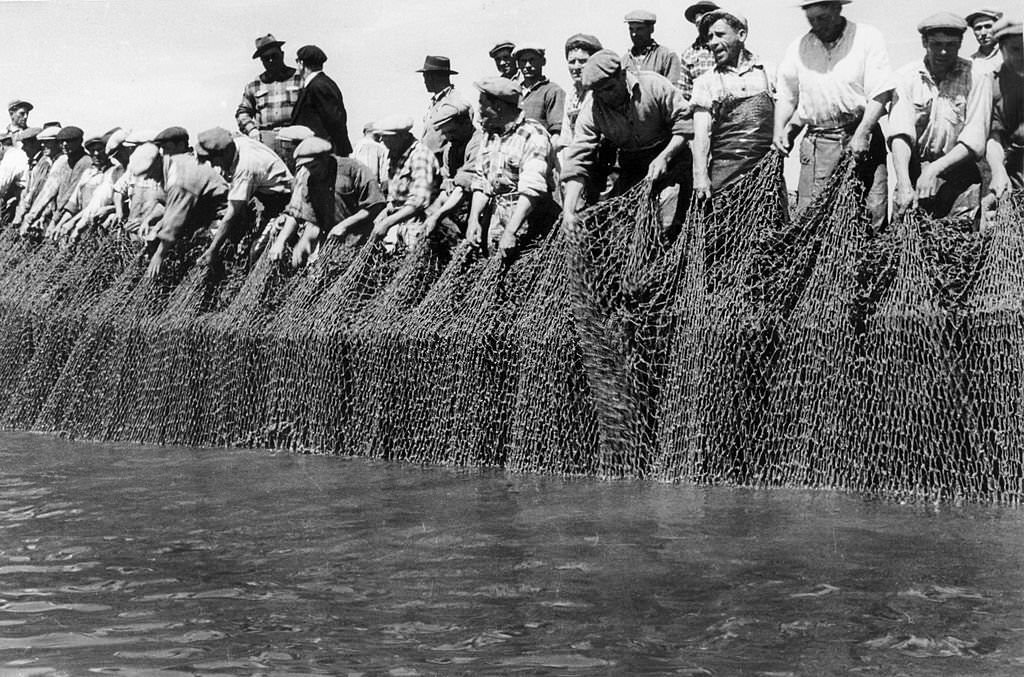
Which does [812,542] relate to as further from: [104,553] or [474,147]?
[474,147]

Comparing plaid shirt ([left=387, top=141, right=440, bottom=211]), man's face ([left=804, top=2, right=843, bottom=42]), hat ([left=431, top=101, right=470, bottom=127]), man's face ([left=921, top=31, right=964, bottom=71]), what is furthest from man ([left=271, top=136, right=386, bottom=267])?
man's face ([left=921, top=31, right=964, bottom=71])

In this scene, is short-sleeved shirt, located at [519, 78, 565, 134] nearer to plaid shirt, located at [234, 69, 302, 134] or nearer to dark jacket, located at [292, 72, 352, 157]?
dark jacket, located at [292, 72, 352, 157]

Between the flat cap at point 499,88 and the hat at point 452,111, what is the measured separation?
848 millimetres

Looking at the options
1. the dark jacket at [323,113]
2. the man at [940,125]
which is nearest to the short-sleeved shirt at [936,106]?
the man at [940,125]

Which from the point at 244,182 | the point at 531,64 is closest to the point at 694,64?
the point at 531,64

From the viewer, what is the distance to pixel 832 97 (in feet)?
30.9

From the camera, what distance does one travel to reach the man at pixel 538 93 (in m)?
12.5

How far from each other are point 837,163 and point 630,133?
1632 millimetres

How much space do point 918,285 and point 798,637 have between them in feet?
12.0

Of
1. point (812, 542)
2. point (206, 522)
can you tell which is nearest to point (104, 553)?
point (206, 522)

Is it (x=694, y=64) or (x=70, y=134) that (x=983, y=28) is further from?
(x=70, y=134)

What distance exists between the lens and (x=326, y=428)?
11.7 meters

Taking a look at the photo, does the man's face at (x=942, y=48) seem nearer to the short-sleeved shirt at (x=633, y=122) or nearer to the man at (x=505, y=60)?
the short-sleeved shirt at (x=633, y=122)

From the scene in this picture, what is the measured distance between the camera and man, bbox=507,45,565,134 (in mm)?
12523
